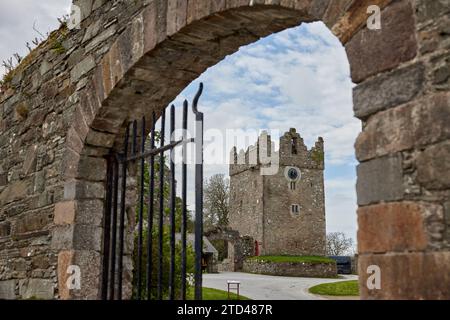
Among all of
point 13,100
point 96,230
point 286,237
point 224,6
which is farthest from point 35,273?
point 286,237

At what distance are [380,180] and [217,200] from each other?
35015 millimetres

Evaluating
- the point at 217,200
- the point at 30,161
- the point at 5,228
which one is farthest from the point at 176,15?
the point at 217,200

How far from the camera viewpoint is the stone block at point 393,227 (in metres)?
2.00

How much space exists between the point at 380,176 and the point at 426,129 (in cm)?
29

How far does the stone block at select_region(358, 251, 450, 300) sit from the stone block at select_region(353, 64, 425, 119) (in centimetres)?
65

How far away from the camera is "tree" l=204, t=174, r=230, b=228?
119 feet

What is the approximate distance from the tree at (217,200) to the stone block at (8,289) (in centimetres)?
3085

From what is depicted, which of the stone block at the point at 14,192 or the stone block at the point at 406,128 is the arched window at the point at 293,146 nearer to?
the stone block at the point at 14,192

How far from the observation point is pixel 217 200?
122ft

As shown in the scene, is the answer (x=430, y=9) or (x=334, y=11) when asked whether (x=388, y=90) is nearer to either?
(x=430, y=9)

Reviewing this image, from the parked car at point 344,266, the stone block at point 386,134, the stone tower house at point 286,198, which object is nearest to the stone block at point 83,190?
the stone block at point 386,134

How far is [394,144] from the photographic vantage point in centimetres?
214
